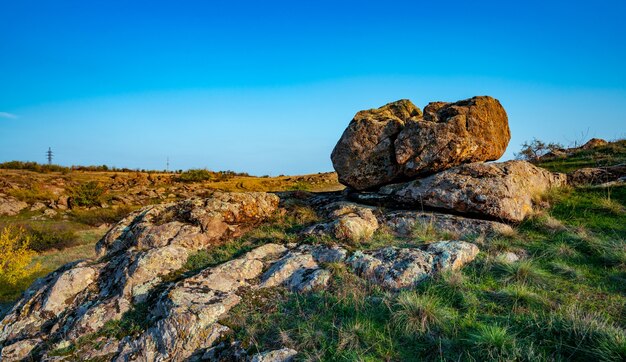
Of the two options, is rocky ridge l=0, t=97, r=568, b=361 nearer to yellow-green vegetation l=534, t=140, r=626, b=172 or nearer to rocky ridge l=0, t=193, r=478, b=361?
rocky ridge l=0, t=193, r=478, b=361

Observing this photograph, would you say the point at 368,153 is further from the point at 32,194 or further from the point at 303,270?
the point at 32,194

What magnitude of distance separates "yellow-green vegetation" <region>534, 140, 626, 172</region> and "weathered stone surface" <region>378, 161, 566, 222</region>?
623cm

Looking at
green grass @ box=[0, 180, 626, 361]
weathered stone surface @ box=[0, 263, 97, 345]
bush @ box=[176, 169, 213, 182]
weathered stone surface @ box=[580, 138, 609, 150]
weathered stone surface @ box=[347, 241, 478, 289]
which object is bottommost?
weathered stone surface @ box=[0, 263, 97, 345]

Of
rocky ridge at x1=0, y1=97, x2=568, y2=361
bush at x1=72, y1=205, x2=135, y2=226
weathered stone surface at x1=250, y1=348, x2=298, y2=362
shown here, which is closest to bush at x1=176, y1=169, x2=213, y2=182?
bush at x1=72, y1=205, x2=135, y2=226

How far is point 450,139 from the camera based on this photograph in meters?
10.5

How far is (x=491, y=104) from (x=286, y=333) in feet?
32.9

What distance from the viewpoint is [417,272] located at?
6.50 m

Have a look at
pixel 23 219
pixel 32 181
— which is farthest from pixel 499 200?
pixel 32 181

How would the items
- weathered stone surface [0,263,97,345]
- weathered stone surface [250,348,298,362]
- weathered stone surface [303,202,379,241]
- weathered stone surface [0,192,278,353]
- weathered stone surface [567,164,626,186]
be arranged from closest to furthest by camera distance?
weathered stone surface [250,348,298,362]
weathered stone surface [0,192,278,353]
weathered stone surface [0,263,97,345]
weathered stone surface [303,202,379,241]
weathered stone surface [567,164,626,186]

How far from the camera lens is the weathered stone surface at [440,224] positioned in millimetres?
8562

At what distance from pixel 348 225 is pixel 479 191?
3.62 meters

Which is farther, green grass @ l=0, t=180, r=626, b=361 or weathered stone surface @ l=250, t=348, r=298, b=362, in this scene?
weathered stone surface @ l=250, t=348, r=298, b=362

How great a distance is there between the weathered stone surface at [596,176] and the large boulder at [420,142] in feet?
9.22

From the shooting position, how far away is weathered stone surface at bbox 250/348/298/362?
4.76 m
